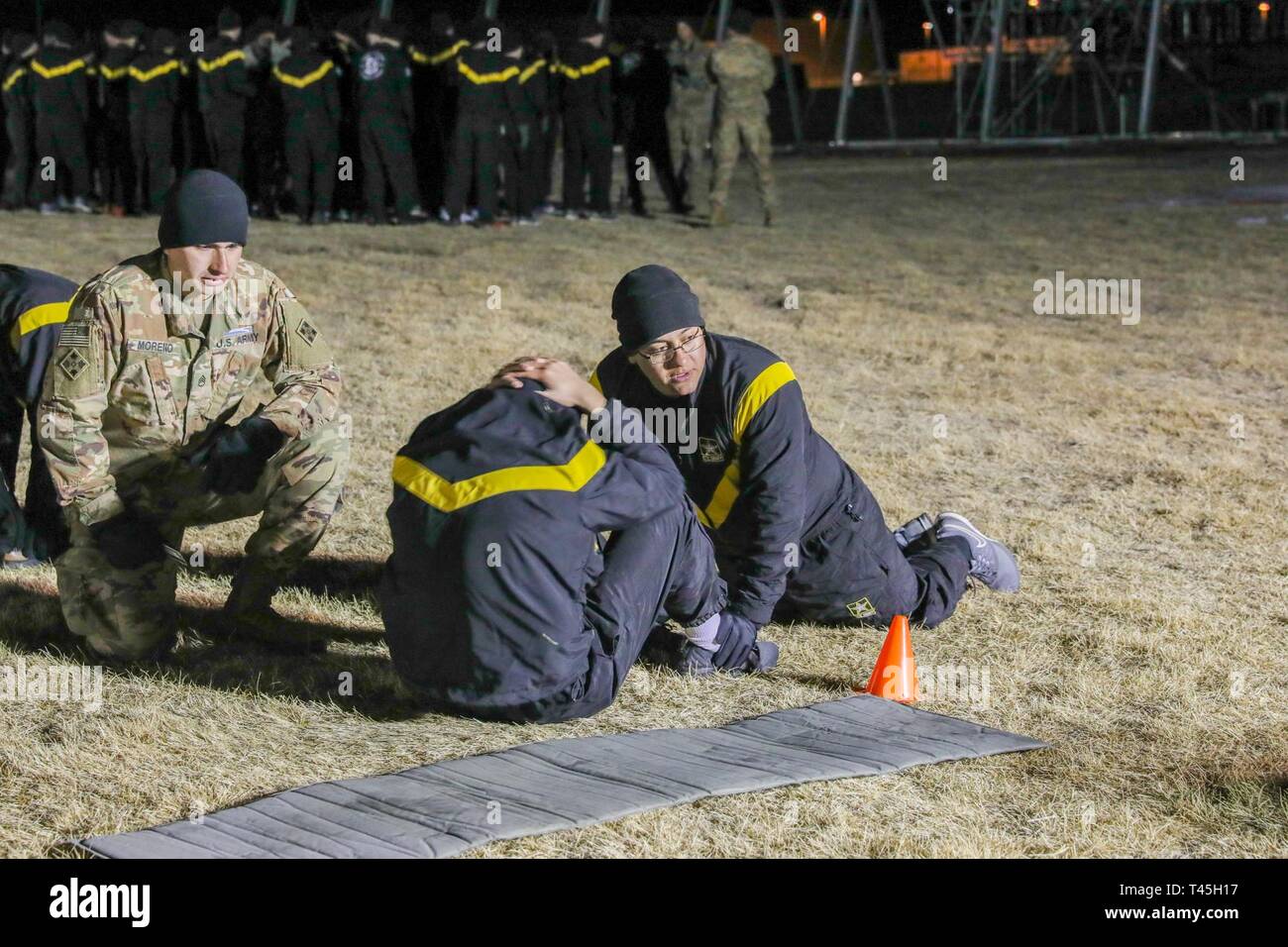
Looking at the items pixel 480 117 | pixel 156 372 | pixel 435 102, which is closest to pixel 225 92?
pixel 435 102

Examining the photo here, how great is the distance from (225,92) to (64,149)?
7.08ft

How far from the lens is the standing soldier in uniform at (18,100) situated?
1752cm

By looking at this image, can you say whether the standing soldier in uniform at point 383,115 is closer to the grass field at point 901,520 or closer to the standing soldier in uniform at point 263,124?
the grass field at point 901,520

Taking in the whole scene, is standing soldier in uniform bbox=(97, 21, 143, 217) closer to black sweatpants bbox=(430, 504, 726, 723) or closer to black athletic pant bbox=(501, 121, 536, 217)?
black athletic pant bbox=(501, 121, 536, 217)

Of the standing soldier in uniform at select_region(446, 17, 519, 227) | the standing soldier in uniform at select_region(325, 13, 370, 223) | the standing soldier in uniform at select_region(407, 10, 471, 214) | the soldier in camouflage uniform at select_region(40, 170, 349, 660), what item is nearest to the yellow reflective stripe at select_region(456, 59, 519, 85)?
the standing soldier in uniform at select_region(446, 17, 519, 227)

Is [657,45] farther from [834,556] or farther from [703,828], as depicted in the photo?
[703,828]

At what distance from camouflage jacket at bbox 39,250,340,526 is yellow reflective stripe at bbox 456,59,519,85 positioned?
10649 mm

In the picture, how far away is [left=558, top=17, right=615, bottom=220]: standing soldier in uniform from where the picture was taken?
658 inches

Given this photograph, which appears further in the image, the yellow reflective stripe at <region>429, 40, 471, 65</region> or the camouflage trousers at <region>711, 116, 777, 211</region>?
the camouflage trousers at <region>711, 116, 777, 211</region>

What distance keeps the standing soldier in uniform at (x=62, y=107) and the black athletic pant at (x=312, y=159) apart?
2.54 meters

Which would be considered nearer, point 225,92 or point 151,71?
point 225,92

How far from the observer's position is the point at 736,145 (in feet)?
53.2

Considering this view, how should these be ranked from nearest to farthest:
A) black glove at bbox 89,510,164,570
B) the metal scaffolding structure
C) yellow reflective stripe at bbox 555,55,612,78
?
black glove at bbox 89,510,164,570, yellow reflective stripe at bbox 555,55,612,78, the metal scaffolding structure

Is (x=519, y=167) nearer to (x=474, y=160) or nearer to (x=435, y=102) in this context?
(x=474, y=160)
